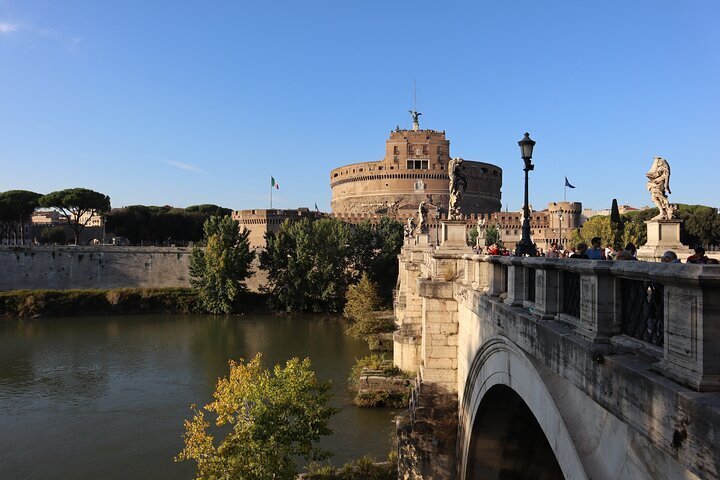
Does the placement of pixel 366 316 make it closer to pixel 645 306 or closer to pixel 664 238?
pixel 664 238

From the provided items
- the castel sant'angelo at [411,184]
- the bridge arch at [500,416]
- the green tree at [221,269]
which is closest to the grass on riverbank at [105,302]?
the green tree at [221,269]

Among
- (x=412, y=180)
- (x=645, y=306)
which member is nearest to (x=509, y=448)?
(x=645, y=306)

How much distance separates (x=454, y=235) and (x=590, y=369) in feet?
20.5

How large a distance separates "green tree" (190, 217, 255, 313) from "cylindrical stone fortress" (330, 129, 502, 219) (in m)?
24.6

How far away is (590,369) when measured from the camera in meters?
2.87

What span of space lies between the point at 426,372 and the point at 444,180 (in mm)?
54740

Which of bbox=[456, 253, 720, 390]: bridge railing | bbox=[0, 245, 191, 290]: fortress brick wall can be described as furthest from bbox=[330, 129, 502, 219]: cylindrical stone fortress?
bbox=[456, 253, 720, 390]: bridge railing

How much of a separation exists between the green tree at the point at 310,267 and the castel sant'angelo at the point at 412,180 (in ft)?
73.9

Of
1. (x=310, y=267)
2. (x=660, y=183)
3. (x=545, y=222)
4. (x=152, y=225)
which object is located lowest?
(x=310, y=267)

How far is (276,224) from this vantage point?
55.4 meters

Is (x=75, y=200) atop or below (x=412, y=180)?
below

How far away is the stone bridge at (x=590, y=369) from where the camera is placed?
203 cm

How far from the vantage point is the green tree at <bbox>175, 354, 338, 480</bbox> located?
28.7 feet

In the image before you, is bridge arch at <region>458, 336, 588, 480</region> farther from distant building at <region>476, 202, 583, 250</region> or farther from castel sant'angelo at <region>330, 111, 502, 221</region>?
castel sant'angelo at <region>330, 111, 502, 221</region>
